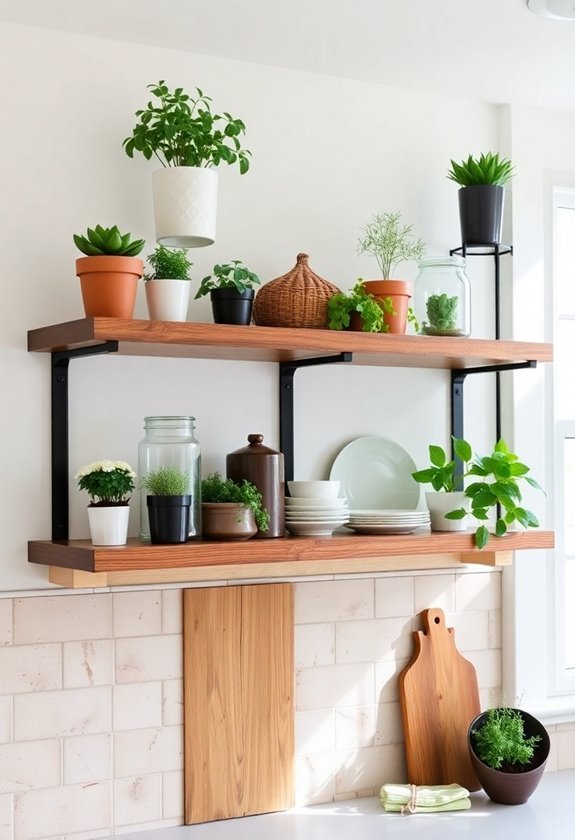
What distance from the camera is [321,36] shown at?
252cm

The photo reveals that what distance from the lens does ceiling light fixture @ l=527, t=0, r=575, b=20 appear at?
2293 millimetres

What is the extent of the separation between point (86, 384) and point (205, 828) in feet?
3.42

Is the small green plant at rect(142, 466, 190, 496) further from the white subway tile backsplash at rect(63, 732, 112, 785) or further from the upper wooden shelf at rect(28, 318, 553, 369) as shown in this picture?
the white subway tile backsplash at rect(63, 732, 112, 785)

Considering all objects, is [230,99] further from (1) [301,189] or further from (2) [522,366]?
(2) [522,366]

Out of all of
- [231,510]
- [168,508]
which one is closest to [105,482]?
[168,508]

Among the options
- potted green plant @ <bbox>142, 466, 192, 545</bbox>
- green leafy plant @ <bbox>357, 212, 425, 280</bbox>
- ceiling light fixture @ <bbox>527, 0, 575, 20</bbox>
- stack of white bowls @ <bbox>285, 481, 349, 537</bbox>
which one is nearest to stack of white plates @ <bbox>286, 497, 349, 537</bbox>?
stack of white bowls @ <bbox>285, 481, 349, 537</bbox>

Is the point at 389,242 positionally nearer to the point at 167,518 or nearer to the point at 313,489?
the point at 313,489

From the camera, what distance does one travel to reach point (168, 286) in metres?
2.33

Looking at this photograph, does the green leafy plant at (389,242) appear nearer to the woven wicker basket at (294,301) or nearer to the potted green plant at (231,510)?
the woven wicker basket at (294,301)

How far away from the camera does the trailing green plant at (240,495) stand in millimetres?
2389

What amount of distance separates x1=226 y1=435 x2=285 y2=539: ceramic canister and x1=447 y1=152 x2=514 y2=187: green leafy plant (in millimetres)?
895

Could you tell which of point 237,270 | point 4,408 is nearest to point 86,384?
point 4,408

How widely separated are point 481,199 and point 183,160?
0.79 metres

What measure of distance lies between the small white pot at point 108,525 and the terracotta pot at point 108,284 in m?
0.40
